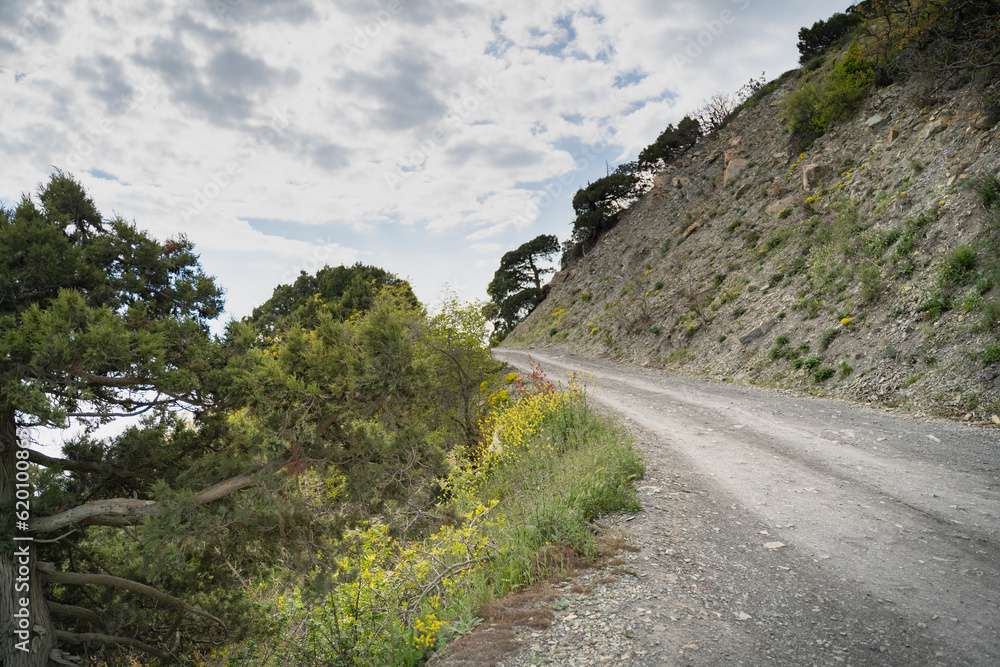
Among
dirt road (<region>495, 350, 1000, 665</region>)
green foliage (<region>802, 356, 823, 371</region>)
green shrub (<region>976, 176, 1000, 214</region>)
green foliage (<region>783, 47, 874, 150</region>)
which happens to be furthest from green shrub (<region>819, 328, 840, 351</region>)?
green foliage (<region>783, 47, 874, 150</region>)

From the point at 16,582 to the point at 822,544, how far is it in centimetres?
979

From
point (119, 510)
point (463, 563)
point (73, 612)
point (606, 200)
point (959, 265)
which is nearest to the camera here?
point (463, 563)

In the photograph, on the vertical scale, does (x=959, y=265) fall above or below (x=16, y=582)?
above

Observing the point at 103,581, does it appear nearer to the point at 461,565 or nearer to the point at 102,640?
the point at 102,640

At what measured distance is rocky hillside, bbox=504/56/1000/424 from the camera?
916cm

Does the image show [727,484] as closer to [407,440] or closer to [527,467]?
[527,467]

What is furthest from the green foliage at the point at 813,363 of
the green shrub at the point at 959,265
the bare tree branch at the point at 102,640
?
the bare tree branch at the point at 102,640

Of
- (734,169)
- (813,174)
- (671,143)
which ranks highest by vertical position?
(671,143)

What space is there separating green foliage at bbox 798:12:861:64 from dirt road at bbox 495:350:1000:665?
29232 millimetres

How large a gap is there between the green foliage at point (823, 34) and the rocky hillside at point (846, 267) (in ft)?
4.87

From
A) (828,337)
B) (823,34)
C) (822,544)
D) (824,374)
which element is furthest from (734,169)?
(822,544)

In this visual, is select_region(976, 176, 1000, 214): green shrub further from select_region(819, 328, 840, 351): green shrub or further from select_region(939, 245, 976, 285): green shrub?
select_region(819, 328, 840, 351): green shrub

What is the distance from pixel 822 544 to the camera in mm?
4492

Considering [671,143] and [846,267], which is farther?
[671,143]
